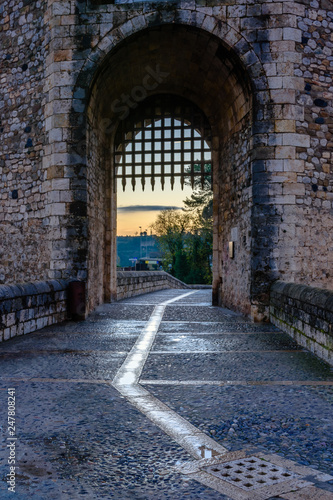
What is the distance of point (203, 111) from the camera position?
10.6 meters

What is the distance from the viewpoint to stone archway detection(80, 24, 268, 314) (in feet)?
26.3

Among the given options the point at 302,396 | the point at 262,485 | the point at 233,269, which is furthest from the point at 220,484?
the point at 233,269

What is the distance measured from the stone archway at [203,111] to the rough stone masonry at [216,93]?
0.04 meters

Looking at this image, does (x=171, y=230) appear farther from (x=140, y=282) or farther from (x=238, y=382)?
(x=238, y=382)

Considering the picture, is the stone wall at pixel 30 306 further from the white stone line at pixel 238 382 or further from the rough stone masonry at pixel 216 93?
the white stone line at pixel 238 382

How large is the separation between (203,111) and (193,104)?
35cm

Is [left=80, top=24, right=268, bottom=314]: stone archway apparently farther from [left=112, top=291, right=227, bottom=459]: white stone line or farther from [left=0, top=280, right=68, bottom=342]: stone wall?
[left=112, top=291, right=227, bottom=459]: white stone line

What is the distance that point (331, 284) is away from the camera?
7.83 meters

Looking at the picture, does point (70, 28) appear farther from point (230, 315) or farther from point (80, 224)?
point (230, 315)

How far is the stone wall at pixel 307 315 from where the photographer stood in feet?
15.0

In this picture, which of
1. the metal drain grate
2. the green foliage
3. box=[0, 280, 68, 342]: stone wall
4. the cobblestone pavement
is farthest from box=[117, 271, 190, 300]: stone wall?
the green foliage

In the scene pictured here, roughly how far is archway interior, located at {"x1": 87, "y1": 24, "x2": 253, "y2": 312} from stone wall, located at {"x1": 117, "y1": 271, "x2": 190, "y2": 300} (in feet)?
3.73

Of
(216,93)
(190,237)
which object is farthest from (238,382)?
(190,237)

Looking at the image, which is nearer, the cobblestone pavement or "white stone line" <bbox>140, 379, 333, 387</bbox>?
the cobblestone pavement
